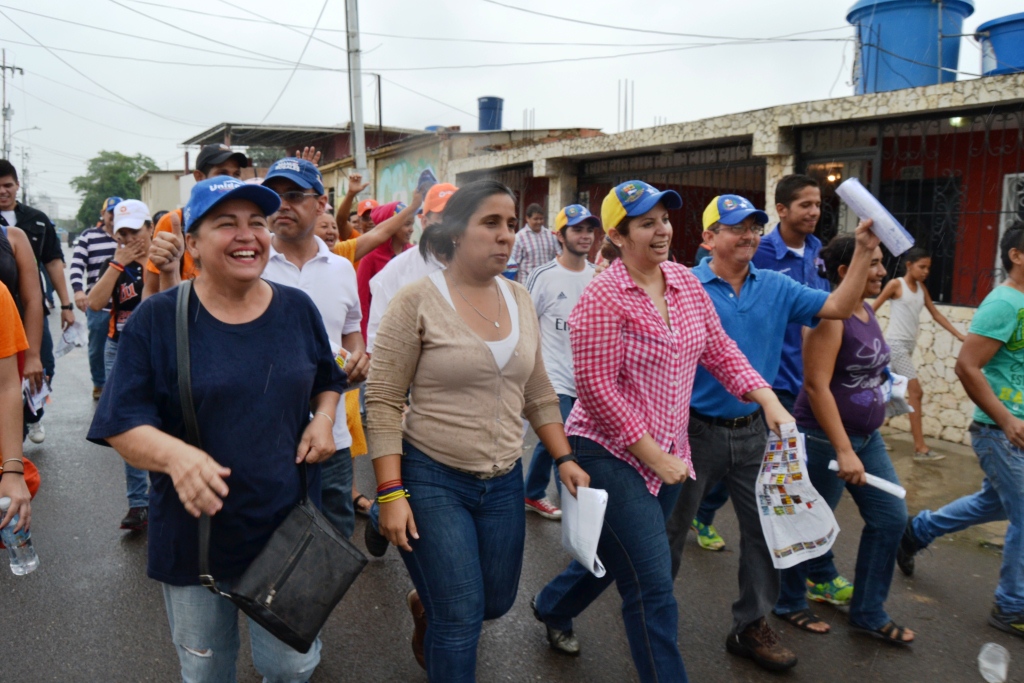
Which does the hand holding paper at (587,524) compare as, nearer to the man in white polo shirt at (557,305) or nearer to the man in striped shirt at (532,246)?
the man in white polo shirt at (557,305)

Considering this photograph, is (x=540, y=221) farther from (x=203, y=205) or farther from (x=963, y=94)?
(x=203, y=205)

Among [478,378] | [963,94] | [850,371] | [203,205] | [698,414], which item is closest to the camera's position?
[203,205]

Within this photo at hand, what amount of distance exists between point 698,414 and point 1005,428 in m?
1.55

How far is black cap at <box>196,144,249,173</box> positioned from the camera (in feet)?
14.8

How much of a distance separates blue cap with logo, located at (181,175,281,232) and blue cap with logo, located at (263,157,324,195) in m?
1.05

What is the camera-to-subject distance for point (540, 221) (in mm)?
10586

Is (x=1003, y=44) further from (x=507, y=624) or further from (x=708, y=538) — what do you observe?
(x=507, y=624)

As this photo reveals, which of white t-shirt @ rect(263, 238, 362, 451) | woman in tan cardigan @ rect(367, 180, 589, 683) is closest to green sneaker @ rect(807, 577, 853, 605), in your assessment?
woman in tan cardigan @ rect(367, 180, 589, 683)

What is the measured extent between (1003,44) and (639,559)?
6646 mm

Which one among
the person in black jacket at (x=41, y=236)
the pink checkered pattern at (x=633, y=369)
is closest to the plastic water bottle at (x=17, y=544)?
the pink checkered pattern at (x=633, y=369)

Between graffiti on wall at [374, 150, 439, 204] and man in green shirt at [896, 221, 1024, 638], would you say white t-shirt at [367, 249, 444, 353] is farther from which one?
graffiti on wall at [374, 150, 439, 204]

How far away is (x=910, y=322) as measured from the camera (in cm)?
716

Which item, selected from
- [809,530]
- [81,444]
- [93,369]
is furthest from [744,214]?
[93,369]

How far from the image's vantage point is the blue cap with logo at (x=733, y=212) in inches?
138
